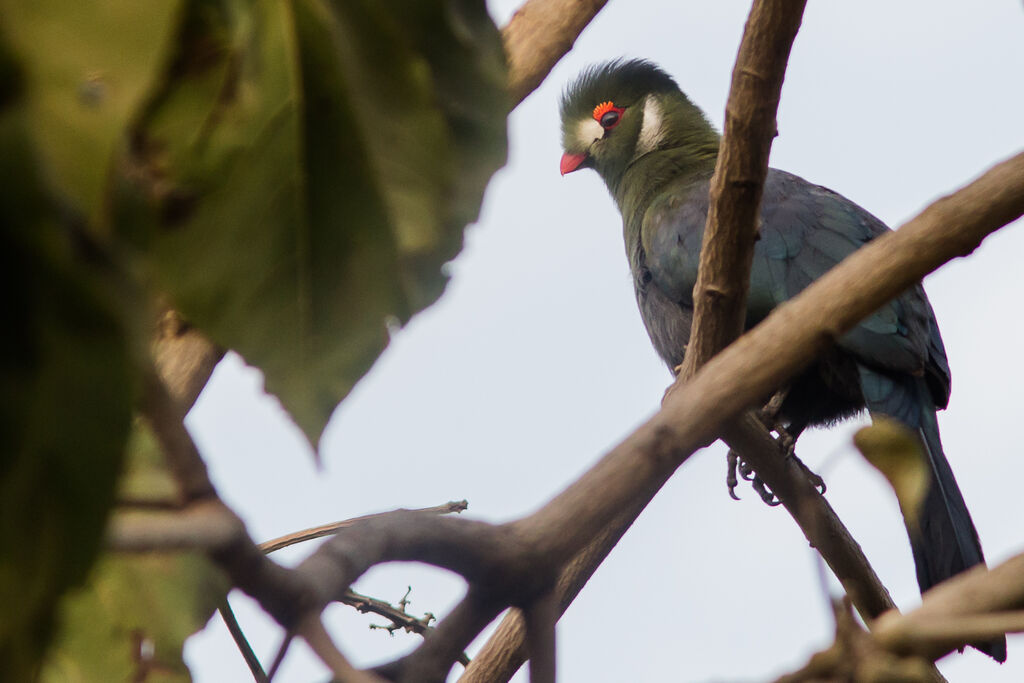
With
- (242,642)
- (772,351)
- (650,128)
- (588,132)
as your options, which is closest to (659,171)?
(650,128)

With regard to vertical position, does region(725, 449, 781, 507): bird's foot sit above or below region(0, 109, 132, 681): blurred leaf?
above

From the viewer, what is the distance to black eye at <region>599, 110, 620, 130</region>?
4.57 m

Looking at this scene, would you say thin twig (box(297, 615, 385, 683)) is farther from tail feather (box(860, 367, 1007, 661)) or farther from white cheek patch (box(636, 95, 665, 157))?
white cheek patch (box(636, 95, 665, 157))

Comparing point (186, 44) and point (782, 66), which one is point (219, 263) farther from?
point (782, 66)

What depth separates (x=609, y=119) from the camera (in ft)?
15.0

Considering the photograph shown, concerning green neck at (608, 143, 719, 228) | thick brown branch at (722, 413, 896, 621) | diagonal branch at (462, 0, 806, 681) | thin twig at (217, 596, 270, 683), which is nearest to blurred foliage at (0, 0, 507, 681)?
thin twig at (217, 596, 270, 683)

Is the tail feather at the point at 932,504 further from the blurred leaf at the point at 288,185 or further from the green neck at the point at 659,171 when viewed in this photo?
the blurred leaf at the point at 288,185

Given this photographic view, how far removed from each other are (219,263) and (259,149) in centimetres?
6

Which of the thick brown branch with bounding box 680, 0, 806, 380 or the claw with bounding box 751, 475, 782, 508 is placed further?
the claw with bounding box 751, 475, 782, 508

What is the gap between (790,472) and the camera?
250cm

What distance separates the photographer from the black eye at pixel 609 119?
15.0 feet

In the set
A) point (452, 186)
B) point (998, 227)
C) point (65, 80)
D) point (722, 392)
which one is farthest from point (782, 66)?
point (65, 80)

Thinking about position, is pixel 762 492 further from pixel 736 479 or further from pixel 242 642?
pixel 242 642

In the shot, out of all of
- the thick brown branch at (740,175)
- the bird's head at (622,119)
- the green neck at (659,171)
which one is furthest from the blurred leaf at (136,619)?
the bird's head at (622,119)
